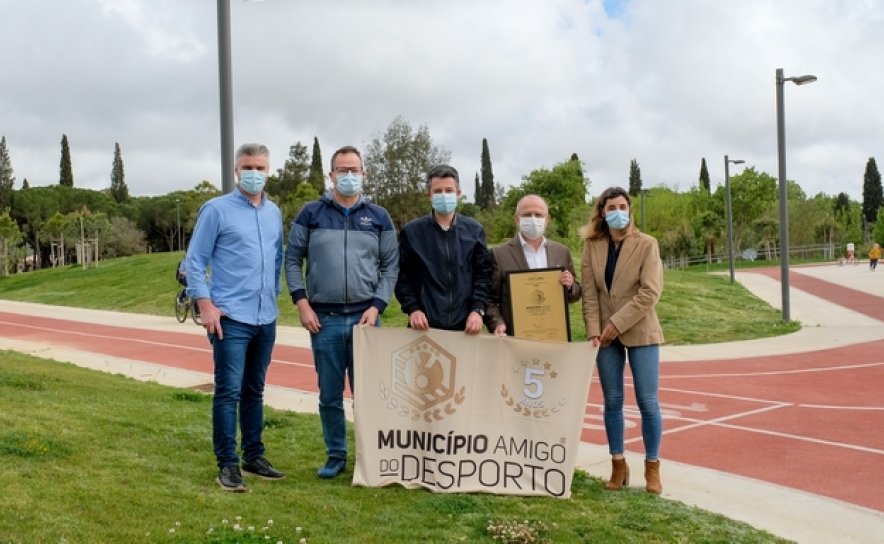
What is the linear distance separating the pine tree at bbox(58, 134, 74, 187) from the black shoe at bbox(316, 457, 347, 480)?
348 ft

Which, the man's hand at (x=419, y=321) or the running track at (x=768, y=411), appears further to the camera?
the running track at (x=768, y=411)

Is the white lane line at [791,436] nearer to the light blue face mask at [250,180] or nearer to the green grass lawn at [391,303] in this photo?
the light blue face mask at [250,180]

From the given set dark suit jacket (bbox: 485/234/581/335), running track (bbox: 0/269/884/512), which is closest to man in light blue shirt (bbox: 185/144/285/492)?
dark suit jacket (bbox: 485/234/581/335)

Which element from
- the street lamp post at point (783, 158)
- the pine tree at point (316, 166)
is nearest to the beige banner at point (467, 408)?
the street lamp post at point (783, 158)

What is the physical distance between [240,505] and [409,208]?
1514 inches

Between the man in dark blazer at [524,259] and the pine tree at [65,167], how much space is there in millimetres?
106566

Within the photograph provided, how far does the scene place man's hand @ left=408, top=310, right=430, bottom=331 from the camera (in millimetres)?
5469

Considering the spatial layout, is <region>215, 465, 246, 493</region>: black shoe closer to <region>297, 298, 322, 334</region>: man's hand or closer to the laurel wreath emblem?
<region>297, 298, 322, 334</region>: man's hand

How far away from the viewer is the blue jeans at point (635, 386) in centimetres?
562

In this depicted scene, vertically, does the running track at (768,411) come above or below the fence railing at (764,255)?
below

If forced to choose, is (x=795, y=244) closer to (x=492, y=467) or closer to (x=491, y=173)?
(x=491, y=173)

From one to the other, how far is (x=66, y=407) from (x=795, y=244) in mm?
78365

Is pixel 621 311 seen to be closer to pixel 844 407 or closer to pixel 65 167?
pixel 844 407

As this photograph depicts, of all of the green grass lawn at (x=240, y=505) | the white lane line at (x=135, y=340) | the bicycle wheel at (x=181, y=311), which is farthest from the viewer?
the bicycle wheel at (x=181, y=311)
